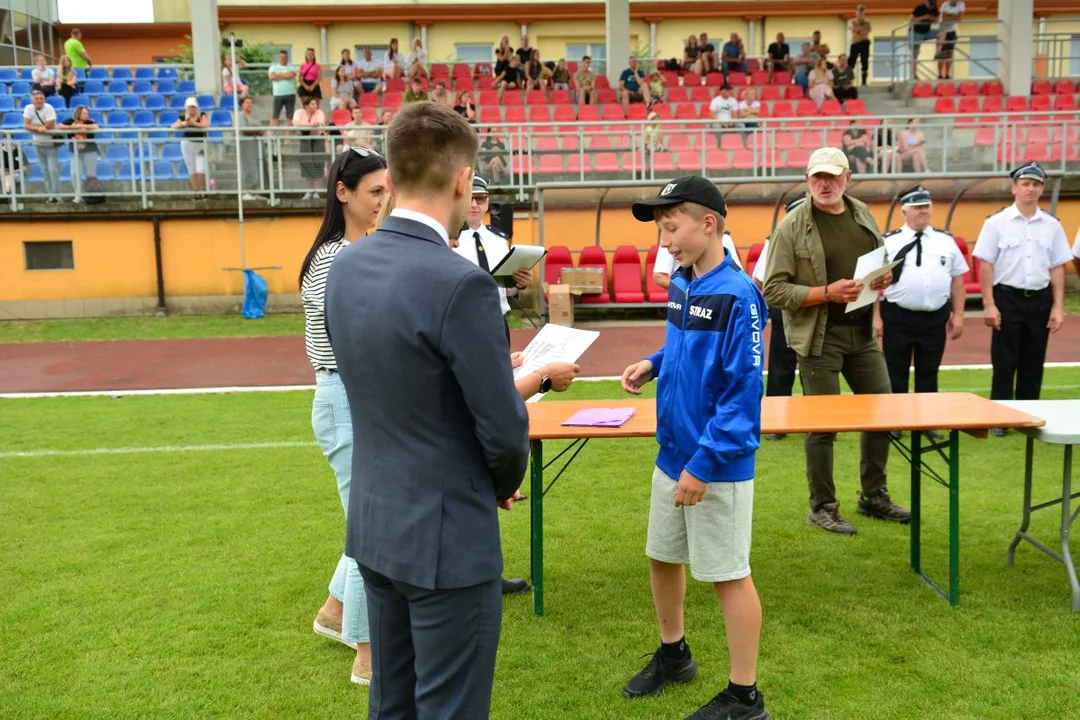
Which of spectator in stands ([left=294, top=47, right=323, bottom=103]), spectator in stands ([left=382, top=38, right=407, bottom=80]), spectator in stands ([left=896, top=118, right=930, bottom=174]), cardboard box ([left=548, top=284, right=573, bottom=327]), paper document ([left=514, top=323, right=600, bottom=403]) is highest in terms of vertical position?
spectator in stands ([left=382, top=38, right=407, bottom=80])

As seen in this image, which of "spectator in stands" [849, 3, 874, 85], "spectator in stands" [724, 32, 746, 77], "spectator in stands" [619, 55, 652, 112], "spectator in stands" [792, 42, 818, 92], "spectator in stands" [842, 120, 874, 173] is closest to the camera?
"spectator in stands" [842, 120, 874, 173]

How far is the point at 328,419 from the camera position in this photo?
404cm

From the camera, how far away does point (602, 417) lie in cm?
472

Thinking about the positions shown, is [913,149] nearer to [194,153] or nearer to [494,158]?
[494,158]

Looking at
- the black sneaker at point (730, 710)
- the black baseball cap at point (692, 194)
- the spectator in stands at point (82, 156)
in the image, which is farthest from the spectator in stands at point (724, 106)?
the black sneaker at point (730, 710)

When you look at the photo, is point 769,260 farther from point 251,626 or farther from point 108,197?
point 108,197

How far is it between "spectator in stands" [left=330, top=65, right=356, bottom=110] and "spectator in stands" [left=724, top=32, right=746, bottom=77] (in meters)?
9.46

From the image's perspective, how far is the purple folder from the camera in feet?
15.1

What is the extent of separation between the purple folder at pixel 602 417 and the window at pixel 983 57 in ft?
75.2

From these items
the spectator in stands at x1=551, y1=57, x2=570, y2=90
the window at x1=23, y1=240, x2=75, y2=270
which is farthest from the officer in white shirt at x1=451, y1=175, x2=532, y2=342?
the spectator in stands at x1=551, y1=57, x2=570, y2=90

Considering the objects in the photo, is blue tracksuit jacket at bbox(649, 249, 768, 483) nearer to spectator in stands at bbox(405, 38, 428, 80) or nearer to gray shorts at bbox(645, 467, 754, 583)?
gray shorts at bbox(645, 467, 754, 583)

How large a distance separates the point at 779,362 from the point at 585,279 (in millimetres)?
7709

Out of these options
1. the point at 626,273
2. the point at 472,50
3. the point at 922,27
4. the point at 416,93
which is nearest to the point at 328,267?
the point at 626,273

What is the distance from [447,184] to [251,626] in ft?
9.80
